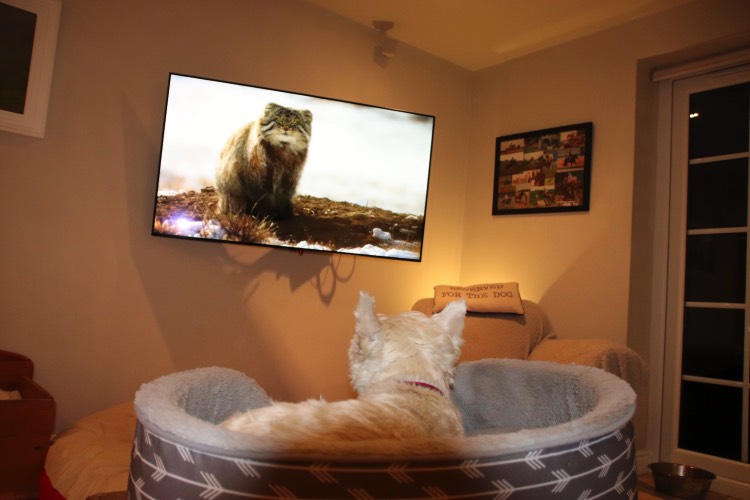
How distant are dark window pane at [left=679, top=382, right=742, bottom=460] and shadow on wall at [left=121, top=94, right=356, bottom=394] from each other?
2555mm

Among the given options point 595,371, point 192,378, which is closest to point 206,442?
point 192,378

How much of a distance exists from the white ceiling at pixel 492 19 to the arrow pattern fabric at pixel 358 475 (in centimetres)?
369

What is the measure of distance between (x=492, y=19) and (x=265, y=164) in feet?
6.80

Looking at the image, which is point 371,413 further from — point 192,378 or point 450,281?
point 450,281

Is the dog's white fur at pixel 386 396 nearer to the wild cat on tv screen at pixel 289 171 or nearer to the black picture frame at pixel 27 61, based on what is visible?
the wild cat on tv screen at pixel 289 171

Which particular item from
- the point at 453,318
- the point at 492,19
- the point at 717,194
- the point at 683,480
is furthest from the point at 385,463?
the point at 492,19

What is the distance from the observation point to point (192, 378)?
3.19 feet

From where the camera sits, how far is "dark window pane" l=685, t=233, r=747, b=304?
3439 millimetres

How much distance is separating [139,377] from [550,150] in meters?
3.29

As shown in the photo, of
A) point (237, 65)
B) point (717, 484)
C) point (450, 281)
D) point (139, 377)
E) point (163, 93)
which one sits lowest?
point (717, 484)

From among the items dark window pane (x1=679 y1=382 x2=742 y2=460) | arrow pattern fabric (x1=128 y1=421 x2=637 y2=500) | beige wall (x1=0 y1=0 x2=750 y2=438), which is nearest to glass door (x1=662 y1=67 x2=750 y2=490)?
dark window pane (x1=679 y1=382 x2=742 y2=460)

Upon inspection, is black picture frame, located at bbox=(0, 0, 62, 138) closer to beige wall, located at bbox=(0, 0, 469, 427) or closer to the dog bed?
beige wall, located at bbox=(0, 0, 469, 427)

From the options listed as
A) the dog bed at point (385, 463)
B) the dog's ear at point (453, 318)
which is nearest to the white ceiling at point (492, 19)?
the dog's ear at point (453, 318)

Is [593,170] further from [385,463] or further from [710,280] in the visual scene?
[385,463]
